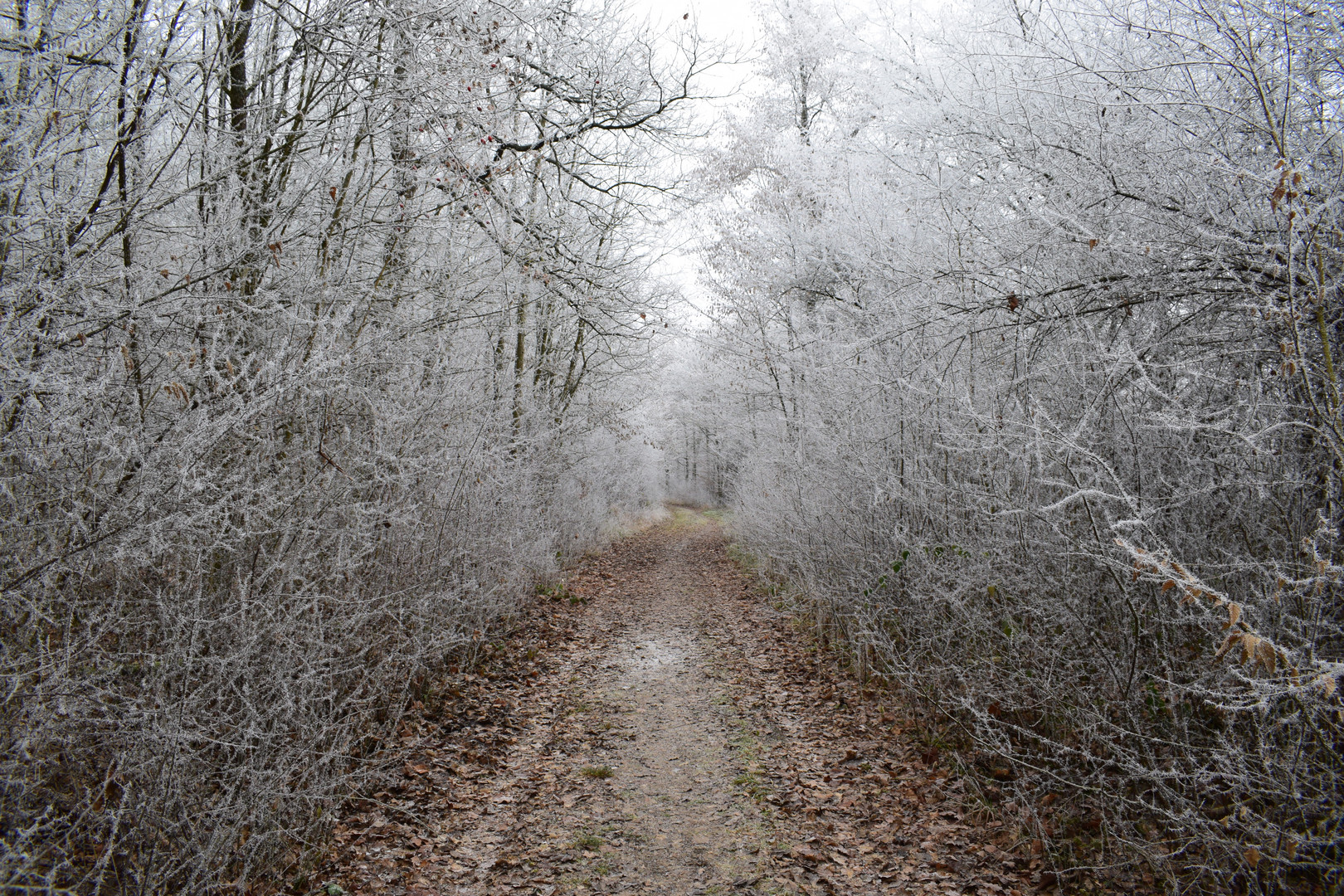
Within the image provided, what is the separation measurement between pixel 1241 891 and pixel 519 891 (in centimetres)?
352

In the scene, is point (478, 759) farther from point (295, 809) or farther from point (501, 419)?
point (501, 419)

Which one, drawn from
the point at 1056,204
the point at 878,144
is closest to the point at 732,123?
the point at 878,144

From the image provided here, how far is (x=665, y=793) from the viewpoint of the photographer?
4543 millimetres

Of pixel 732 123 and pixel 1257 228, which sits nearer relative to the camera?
pixel 1257 228

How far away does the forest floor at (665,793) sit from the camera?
3584mm

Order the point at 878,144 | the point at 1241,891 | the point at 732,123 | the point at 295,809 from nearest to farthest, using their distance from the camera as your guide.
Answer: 1. the point at 1241,891
2. the point at 295,809
3. the point at 878,144
4. the point at 732,123

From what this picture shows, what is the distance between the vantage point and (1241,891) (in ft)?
9.69

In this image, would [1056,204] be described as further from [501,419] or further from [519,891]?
[501,419]

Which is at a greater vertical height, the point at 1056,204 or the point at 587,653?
the point at 1056,204

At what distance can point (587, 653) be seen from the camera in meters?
7.63

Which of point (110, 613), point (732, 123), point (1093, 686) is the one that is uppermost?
point (732, 123)

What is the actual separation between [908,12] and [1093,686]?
6032 millimetres

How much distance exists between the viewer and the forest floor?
3.58 metres

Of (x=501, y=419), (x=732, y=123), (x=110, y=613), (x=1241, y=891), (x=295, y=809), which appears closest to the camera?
(x=110, y=613)
